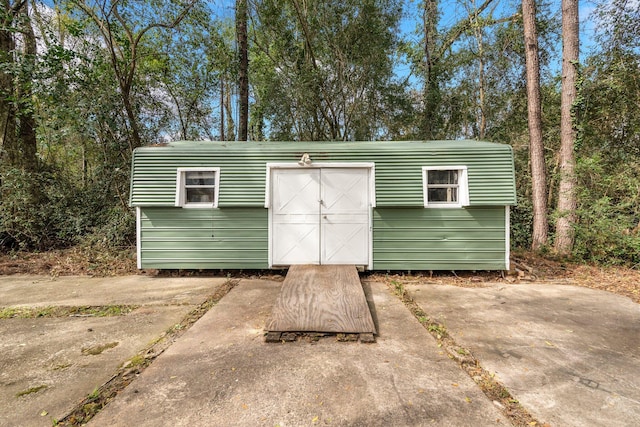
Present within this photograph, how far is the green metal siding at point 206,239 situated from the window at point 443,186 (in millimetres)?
3060

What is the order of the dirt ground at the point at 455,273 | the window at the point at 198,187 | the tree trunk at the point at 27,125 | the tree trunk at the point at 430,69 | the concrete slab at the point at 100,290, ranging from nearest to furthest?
1. the concrete slab at the point at 100,290
2. the dirt ground at the point at 455,273
3. the window at the point at 198,187
4. the tree trunk at the point at 27,125
5. the tree trunk at the point at 430,69

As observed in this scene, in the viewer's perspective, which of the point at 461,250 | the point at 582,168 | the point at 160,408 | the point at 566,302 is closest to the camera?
the point at 160,408

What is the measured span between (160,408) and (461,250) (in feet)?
16.4

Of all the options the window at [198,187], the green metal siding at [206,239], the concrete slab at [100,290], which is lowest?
the concrete slab at [100,290]

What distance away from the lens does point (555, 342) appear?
2.91 meters

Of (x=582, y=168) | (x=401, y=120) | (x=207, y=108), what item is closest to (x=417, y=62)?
(x=401, y=120)

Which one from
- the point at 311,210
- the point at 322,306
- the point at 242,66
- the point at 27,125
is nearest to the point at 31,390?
the point at 322,306

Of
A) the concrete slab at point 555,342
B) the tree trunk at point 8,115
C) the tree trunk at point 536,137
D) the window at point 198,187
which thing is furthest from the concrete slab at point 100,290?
the tree trunk at point 536,137

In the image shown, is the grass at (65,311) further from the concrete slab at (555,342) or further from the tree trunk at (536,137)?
the tree trunk at (536,137)

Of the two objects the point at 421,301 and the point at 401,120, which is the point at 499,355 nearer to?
the point at 421,301

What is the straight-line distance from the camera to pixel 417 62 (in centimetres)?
1074

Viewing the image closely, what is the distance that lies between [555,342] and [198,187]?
563 cm

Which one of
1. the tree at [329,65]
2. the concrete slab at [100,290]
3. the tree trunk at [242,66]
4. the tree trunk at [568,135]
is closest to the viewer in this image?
the concrete slab at [100,290]

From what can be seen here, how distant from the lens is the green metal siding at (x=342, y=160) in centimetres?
511
